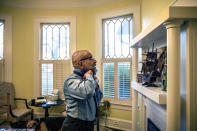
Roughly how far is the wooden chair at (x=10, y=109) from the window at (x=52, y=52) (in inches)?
17.5

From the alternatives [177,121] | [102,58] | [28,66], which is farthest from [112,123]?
[28,66]

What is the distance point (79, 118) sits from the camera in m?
1.12

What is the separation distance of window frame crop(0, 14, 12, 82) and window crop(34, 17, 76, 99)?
61 centimetres

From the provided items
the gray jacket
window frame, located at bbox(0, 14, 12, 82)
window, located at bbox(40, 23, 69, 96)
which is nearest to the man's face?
the gray jacket

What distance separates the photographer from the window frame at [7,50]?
3.01m

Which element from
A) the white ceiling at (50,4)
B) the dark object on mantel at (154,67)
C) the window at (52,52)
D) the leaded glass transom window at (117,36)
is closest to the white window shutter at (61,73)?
the window at (52,52)

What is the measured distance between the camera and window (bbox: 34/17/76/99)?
9.74 feet

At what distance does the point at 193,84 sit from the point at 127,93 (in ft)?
6.08

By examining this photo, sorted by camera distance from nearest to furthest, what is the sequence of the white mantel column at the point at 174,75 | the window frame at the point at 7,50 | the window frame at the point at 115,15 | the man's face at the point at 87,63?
the white mantel column at the point at 174,75
the man's face at the point at 87,63
the window frame at the point at 115,15
the window frame at the point at 7,50

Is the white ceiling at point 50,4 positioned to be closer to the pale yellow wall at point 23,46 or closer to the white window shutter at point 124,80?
the pale yellow wall at point 23,46

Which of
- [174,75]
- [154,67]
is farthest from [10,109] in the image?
[174,75]

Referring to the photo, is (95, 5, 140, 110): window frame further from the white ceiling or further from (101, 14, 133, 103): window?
the white ceiling

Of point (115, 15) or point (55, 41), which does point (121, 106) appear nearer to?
point (115, 15)

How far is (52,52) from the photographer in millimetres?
3090
